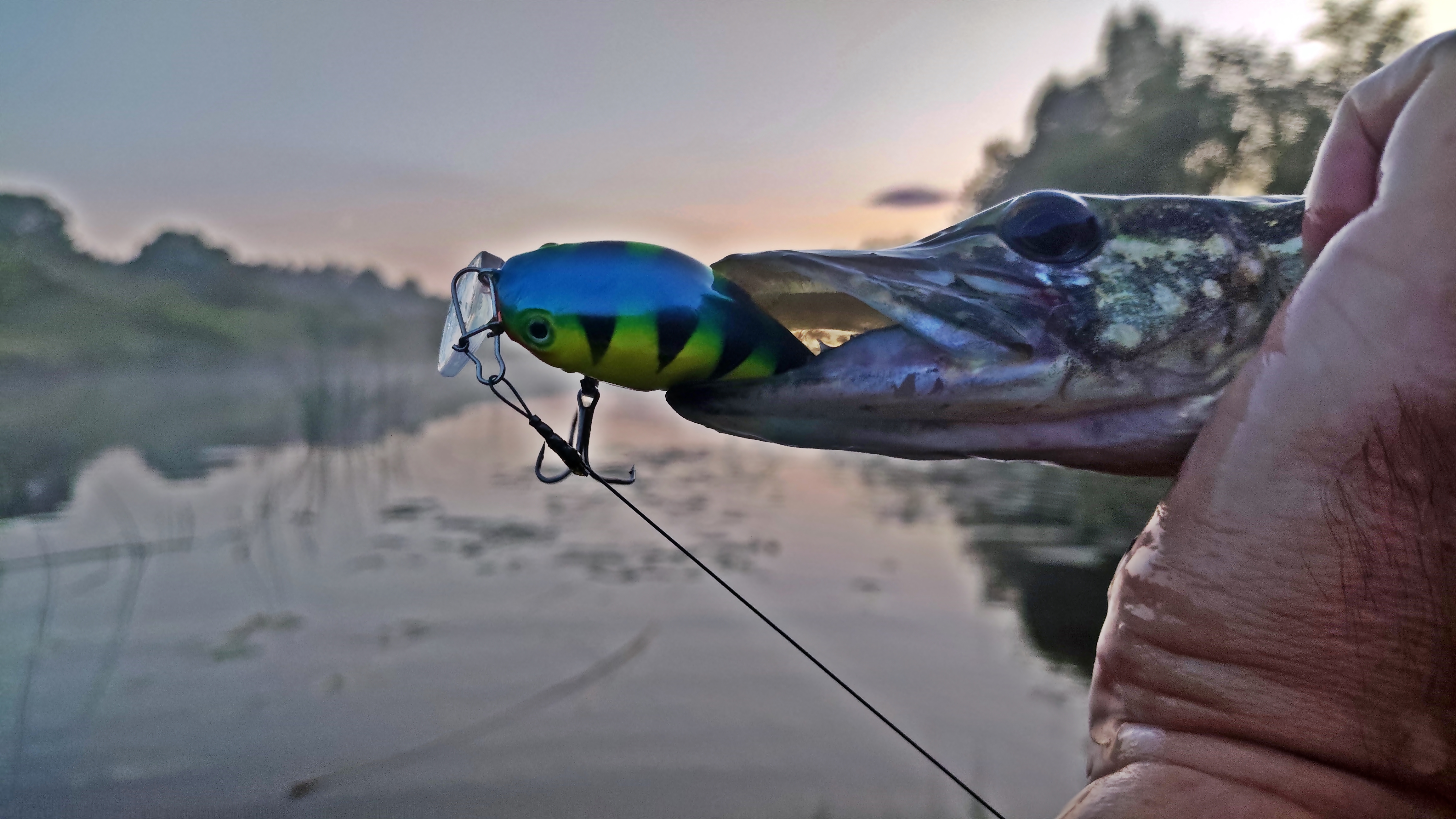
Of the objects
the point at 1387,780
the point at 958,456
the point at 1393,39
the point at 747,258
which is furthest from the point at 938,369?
the point at 1393,39

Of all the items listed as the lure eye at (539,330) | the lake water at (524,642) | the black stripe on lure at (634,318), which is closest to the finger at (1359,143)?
the black stripe on lure at (634,318)

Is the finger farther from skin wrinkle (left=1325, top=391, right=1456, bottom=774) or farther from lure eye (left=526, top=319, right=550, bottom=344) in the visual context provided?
lure eye (left=526, top=319, right=550, bottom=344)

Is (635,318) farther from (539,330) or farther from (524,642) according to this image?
(524,642)

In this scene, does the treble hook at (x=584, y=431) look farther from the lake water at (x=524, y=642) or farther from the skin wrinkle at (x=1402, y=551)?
the lake water at (x=524, y=642)

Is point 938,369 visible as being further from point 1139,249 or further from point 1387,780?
point 1387,780

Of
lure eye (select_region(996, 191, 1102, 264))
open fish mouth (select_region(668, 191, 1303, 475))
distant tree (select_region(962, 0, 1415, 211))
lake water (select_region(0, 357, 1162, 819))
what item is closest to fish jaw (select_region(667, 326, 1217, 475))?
open fish mouth (select_region(668, 191, 1303, 475))

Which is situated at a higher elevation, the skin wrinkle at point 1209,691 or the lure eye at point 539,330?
the lure eye at point 539,330

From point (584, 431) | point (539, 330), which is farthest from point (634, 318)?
point (584, 431)
